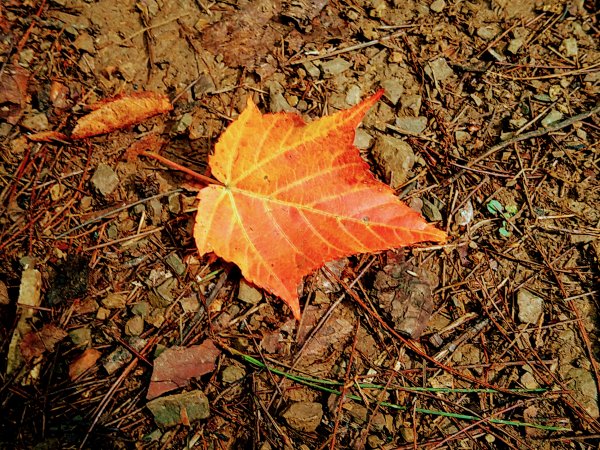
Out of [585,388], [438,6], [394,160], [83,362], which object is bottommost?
[585,388]

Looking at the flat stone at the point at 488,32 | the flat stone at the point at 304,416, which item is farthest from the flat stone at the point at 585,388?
the flat stone at the point at 488,32

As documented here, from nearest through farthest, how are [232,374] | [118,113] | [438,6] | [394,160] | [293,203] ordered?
[293,203], [232,374], [118,113], [394,160], [438,6]

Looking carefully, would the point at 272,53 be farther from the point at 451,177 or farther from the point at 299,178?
the point at 451,177

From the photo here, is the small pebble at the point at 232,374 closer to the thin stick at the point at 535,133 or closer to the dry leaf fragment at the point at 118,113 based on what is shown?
the dry leaf fragment at the point at 118,113

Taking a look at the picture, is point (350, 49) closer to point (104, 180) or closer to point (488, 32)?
point (488, 32)

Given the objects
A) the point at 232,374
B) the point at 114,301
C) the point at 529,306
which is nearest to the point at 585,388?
the point at 529,306

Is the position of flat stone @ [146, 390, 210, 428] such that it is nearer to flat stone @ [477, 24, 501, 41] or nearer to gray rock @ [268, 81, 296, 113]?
gray rock @ [268, 81, 296, 113]
